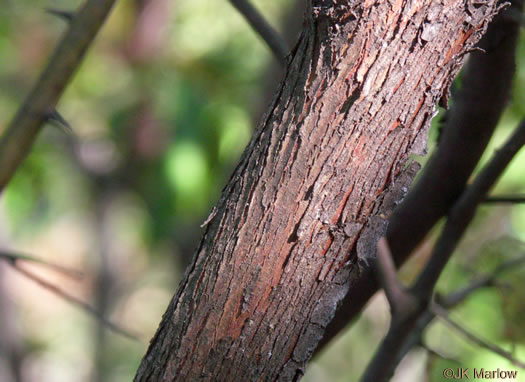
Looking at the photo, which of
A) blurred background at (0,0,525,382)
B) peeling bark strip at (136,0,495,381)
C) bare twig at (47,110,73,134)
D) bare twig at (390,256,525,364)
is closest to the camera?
peeling bark strip at (136,0,495,381)

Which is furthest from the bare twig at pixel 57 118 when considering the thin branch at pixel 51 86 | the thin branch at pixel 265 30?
the thin branch at pixel 265 30

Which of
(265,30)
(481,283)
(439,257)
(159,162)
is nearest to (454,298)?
(481,283)

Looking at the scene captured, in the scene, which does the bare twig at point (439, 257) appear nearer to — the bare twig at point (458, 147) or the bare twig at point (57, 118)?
the bare twig at point (458, 147)

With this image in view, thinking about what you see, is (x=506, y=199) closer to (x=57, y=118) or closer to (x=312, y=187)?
(x=312, y=187)

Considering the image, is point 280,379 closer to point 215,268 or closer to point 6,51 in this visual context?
point 215,268

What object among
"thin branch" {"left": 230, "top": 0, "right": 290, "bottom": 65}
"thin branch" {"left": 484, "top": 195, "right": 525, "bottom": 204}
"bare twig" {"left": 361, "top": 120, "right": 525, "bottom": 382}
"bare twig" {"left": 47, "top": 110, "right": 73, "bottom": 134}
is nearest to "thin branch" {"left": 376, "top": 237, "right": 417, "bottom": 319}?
"bare twig" {"left": 361, "top": 120, "right": 525, "bottom": 382}

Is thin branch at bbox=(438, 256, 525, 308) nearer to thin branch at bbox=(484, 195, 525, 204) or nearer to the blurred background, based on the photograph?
the blurred background

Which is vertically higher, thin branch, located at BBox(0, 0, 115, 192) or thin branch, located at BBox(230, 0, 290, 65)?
thin branch, located at BBox(230, 0, 290, 65)

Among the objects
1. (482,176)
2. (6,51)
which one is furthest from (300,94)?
(6,51)
